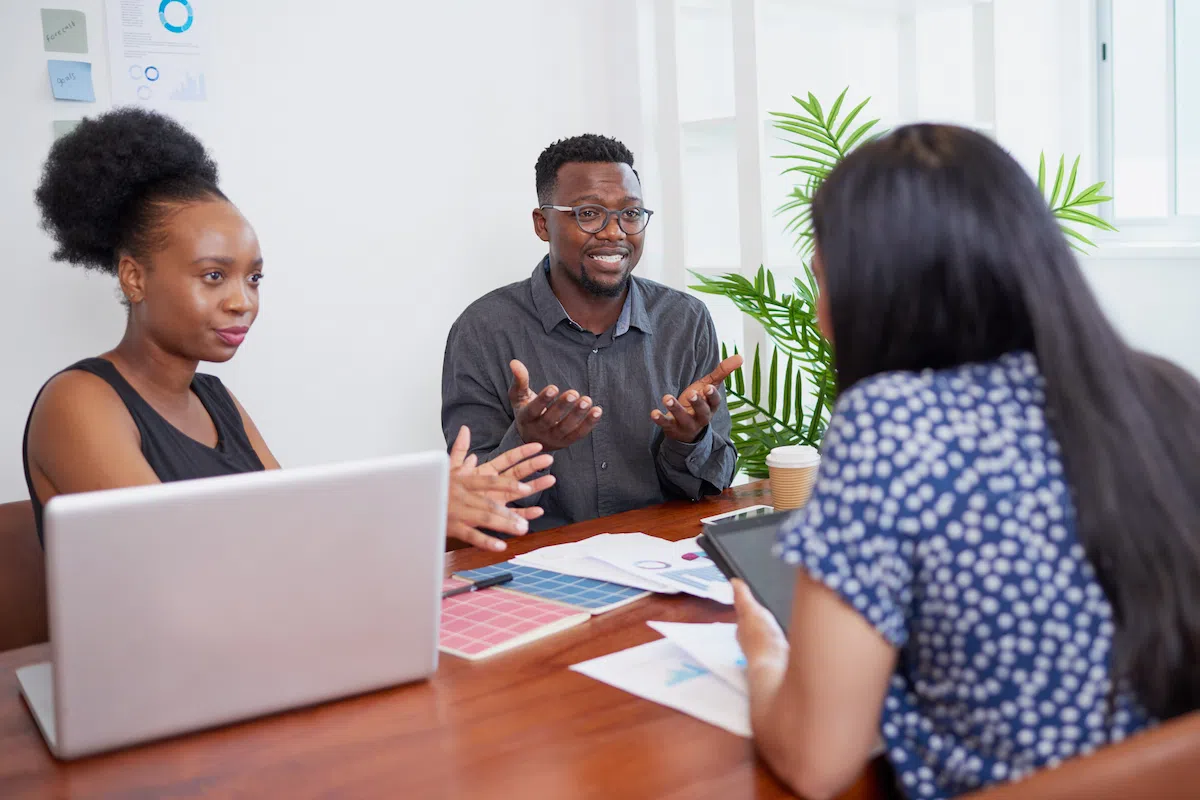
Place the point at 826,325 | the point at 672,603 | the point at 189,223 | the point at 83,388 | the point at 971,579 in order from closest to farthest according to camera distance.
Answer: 1. the point at 971,579
2. the point at 826,325
3. the point at 672,603
4. the point at 83,388
5. the point at 189,223

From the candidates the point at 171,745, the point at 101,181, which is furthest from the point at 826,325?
the point at 101,181

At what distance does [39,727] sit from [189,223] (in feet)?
2.68

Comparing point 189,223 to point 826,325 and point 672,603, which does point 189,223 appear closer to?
point 672,603

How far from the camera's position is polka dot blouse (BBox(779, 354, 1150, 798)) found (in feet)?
2.72

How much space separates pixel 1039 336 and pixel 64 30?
7.52 ft

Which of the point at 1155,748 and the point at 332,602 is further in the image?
the point at 332,602

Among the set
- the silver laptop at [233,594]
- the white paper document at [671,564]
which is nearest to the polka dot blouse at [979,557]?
the silver laptop at [233,594]

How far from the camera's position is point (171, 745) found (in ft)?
3.44

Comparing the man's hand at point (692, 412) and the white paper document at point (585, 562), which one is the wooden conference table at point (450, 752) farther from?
the man's hand at point (692, 412)

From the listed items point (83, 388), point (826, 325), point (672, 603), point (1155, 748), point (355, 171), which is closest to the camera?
point (1155, 748)

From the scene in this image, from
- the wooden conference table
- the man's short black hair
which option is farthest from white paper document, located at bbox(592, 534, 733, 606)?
the man's short black hair

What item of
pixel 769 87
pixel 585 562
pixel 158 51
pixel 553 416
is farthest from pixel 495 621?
pixel 769 87

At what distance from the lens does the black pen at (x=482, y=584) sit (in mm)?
1497

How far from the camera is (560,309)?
8.01ft
